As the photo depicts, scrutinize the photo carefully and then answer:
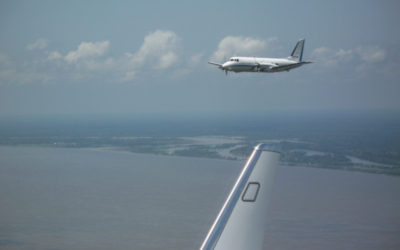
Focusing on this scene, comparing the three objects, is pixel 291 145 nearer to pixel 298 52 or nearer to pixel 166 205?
pixel 166 205

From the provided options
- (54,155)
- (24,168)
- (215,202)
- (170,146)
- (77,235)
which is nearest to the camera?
(77,235)

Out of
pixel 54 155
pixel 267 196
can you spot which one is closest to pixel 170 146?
pixel 54 155

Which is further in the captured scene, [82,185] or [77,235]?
[82,185]

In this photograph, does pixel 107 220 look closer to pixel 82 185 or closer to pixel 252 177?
pixel 82 185

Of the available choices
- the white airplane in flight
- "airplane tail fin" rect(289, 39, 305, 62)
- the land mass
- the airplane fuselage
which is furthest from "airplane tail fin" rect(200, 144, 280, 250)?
the land mass

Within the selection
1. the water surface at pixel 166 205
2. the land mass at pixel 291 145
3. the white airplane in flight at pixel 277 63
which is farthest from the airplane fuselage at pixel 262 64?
the land mass at pixel 291 145

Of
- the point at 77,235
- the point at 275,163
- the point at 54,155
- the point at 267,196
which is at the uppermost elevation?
the point at 275,163

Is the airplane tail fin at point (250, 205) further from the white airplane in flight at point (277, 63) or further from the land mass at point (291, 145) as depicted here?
the land mass at point (291, 145)

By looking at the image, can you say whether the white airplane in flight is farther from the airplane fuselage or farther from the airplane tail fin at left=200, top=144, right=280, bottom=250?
the airplane tail fin at left=200, top=144, right=280, bottom=250

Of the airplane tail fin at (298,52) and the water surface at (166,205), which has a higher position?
the airplane tail fin at (298,52)

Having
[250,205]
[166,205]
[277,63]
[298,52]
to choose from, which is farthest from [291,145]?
[250,205]
